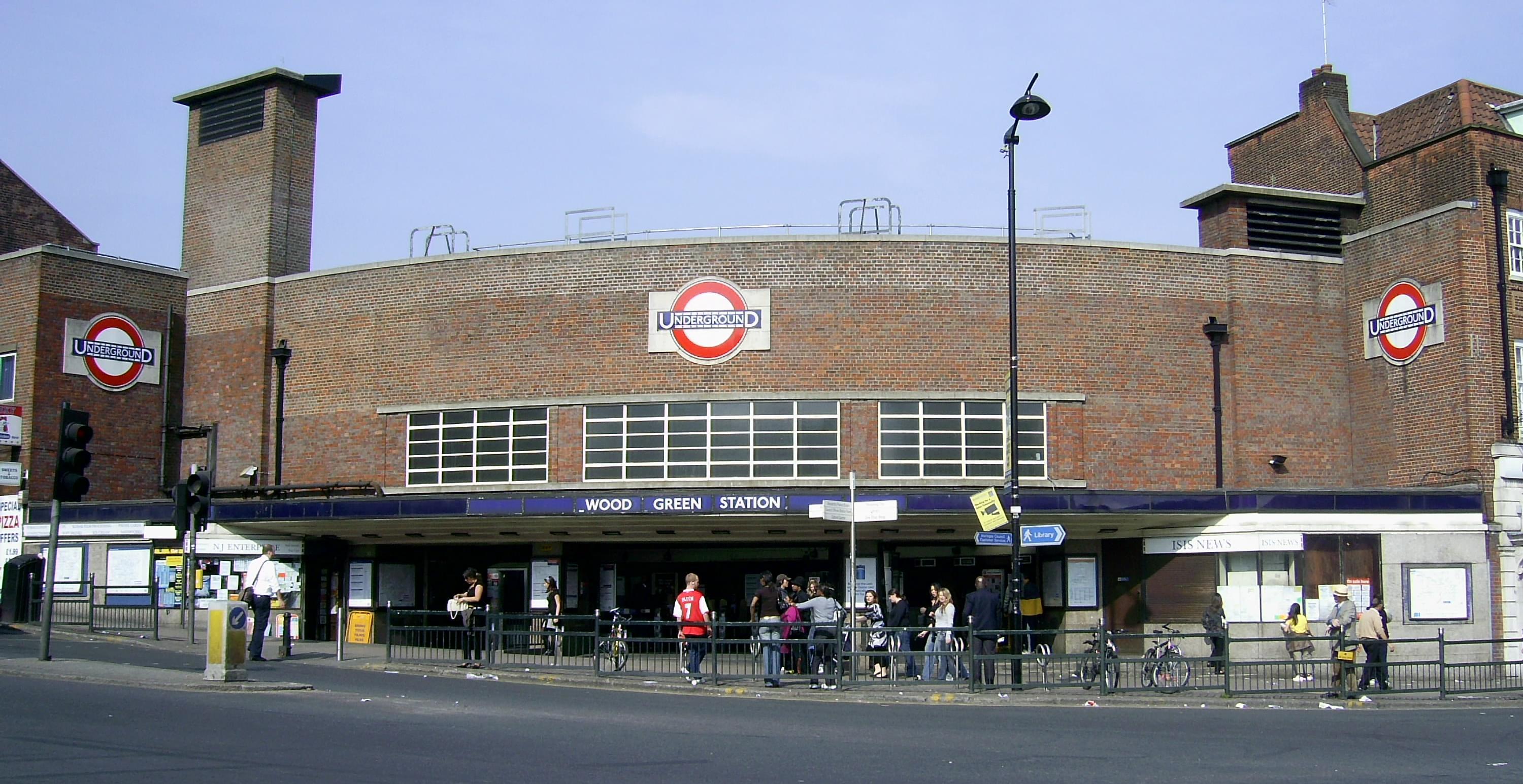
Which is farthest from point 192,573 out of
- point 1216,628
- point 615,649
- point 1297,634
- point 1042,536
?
point 1297,634

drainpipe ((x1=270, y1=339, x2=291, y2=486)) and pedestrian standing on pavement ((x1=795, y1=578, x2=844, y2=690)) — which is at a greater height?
drainpipe ((x1=270, y1=339, x2=291, y2=486))

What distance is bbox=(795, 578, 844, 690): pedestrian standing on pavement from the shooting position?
20.9 meters

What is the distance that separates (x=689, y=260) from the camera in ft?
97.0

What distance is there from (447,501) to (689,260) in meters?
6.79

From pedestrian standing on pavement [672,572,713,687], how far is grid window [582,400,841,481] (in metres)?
6.73

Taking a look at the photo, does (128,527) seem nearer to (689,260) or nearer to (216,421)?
(216,421)

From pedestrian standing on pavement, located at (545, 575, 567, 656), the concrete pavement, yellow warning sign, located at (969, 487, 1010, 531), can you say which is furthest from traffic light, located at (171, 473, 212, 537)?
yellow warning sign, located at (969, 487, 1010, 531)

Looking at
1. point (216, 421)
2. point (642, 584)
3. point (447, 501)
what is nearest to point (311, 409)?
point (216, 421)

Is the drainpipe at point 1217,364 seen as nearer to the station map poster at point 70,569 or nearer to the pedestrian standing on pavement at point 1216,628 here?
the pedestrian standing on pavement at point 1216,628

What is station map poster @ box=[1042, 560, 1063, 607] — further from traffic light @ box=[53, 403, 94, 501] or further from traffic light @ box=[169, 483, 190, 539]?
traffic light @ box=[53, 403, 94, 501]

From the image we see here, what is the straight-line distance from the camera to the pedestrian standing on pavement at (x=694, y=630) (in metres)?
21.4

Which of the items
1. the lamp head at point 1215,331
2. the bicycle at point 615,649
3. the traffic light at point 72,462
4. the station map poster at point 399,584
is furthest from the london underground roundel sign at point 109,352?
the lamp head at point 1215,331

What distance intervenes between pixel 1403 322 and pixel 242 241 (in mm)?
26223

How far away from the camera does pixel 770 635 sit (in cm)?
2125
